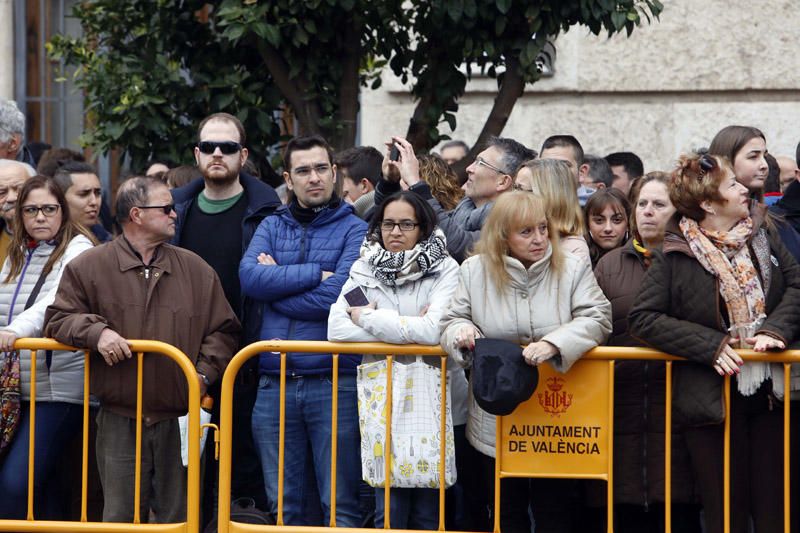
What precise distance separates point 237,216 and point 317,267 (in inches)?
31.1

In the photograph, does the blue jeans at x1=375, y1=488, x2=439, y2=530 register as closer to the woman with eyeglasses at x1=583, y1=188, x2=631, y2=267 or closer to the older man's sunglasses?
the woman with eyeglasses at x1=583, y1=188, x2=631, y2=267

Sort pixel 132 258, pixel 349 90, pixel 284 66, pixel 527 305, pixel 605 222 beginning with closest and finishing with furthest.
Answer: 1. pixel 527 305
2. pixel 132 258
3. pixel 605 222
4. pixel 284 66
5. pixel 349 90

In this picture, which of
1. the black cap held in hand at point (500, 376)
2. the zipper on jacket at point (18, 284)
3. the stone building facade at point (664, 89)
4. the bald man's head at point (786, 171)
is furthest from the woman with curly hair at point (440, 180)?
the stone building facade at point (664, 89)

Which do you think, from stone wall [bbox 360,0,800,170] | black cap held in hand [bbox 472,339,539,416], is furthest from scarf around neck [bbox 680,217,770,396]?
stone wall [bbox 360,0,800,170]

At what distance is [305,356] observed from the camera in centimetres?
616

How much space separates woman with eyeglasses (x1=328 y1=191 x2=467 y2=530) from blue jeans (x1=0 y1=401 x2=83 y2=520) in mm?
1348

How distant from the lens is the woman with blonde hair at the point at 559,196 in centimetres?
604

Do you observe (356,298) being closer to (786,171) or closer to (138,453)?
(138,453)

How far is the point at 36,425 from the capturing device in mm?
6223

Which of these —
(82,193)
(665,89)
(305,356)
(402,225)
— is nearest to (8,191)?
(82,193)

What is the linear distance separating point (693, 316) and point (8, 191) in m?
3.53

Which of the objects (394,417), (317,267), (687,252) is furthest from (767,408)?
(317,267)

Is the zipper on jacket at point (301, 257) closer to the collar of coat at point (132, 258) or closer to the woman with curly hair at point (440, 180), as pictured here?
the collar of coat at point (132, 258)

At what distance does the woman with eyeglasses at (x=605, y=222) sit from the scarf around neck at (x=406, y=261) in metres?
0.92
